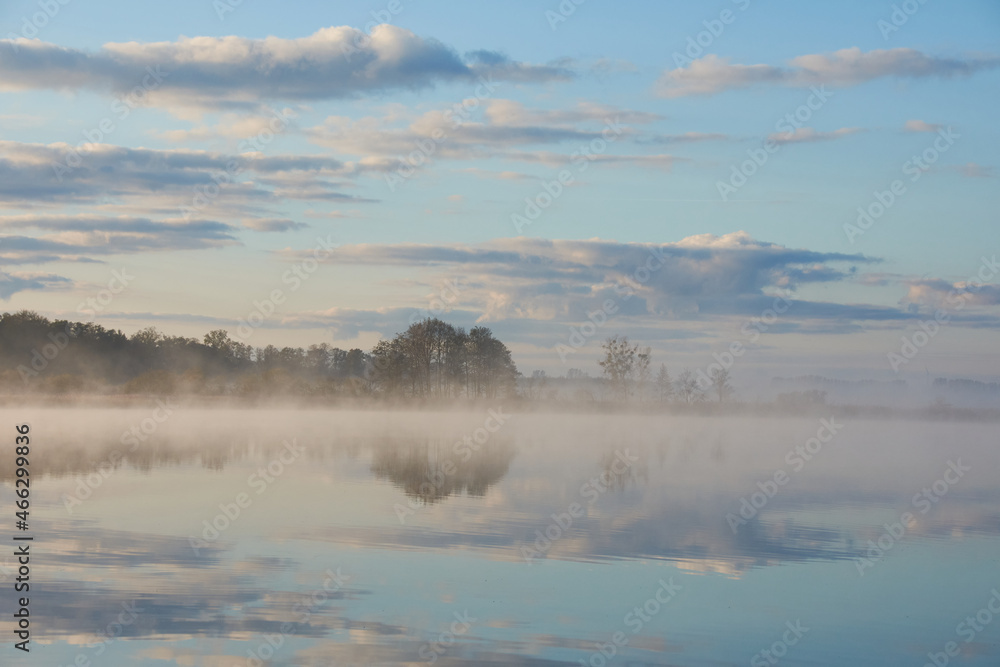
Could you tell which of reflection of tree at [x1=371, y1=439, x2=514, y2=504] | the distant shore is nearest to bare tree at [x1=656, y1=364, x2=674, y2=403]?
the distant shore

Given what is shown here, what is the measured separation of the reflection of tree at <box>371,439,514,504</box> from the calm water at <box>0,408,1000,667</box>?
0.78ft

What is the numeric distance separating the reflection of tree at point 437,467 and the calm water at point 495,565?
24 centimetres

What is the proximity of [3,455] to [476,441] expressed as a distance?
19.1m

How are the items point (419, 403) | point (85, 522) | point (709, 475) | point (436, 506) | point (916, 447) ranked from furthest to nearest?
point (419, 403) → point (916, 447) → point (709, 475) → point (436, 506) → point (85, 522)

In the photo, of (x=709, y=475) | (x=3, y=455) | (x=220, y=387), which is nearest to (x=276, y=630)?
(x=709, y=475)

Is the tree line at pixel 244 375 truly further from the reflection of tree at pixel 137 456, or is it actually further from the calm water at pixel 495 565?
the calm water at pixel 495 565

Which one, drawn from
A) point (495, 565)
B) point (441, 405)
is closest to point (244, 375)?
point (441, 405)

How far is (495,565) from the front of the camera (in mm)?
14031

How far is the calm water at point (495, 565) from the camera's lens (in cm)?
1017

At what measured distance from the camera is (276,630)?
1031cm

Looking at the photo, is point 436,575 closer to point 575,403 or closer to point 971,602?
point 971,602

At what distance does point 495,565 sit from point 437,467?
14.8m

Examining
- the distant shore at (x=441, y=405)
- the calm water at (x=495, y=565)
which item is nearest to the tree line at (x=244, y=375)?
the distant shore at (x=441, y=405)

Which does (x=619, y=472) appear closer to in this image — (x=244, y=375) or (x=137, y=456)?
(x=137, y=456)
